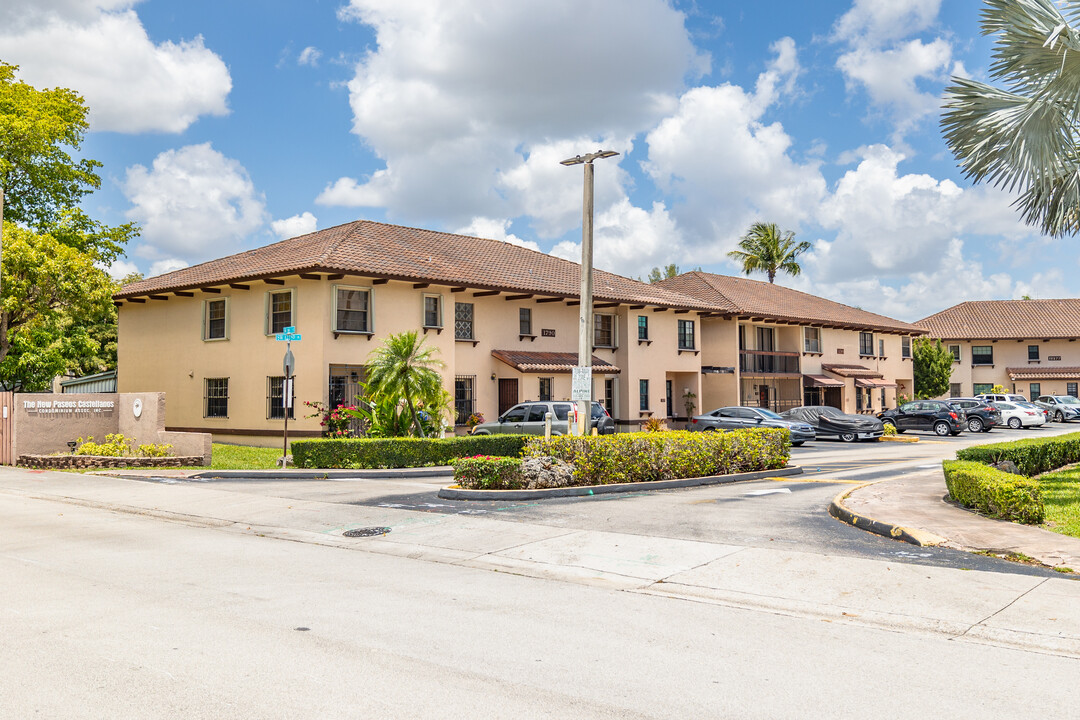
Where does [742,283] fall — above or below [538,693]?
above

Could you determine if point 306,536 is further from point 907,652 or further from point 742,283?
point 742,283

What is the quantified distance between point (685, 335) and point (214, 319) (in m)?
20.2

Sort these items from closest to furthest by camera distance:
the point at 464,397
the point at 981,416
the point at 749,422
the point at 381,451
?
the point at 381,451, the point at 464,397, the point at 749,422, the point at 981,416

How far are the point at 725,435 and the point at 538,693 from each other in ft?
46.3

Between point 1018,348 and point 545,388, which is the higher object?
point 1018,348

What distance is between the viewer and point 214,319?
2905 centimetres

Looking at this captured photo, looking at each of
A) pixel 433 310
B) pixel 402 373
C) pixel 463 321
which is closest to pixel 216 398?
pixel 433 310

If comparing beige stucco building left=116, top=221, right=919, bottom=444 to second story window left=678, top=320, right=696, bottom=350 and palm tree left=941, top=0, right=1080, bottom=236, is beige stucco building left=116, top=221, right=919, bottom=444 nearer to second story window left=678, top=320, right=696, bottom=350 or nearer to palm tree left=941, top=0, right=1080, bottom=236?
second story window left=678, top=320, right=696, bottom=350

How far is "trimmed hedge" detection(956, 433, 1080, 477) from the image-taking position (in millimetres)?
16087

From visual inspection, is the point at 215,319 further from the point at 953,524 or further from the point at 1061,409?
the point at 1061,409

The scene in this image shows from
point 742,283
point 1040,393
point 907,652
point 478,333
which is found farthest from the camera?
point 1040,393

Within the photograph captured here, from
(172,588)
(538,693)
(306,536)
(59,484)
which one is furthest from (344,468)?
(538,693)

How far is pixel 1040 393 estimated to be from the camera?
59.4 meters

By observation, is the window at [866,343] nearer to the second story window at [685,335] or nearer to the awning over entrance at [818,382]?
the awning over entrance at [818,382]
